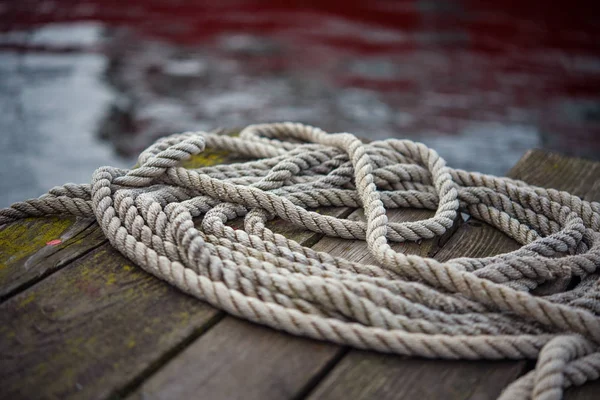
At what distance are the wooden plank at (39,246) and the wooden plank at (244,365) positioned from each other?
19.7 inches

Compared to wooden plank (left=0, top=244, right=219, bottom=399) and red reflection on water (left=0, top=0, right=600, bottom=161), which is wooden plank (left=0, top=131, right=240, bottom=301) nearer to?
wooden plank (left=0, top=244, right=219, bottom=399)

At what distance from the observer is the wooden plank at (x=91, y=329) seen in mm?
1198

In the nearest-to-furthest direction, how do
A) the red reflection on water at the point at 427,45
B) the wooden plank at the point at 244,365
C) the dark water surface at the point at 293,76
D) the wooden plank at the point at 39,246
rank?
the wooden plank at the point at 244,365, the wooden plank at the point at 39,246, the dark water surface at the point at 293,76, the red reflection on water at the point at 427,45

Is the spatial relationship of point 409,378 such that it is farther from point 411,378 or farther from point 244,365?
point 244,365

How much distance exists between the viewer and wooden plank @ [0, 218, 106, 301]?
4.90 ft

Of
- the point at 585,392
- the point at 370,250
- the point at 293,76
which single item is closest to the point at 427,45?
the point at 293,76

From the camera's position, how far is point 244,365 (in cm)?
124

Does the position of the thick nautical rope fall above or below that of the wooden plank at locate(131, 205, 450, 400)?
above

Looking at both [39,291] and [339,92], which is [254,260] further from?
[339,92]

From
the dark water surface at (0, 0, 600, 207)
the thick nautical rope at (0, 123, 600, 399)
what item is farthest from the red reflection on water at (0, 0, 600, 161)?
the thick nautical rope at (0, 123, 600, 399)

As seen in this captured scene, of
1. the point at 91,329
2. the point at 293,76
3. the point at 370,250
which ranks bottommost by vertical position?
the point at 293,76

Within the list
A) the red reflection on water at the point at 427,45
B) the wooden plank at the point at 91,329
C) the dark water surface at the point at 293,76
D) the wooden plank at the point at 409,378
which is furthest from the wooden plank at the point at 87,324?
the red reflection on water at the point at 427,45

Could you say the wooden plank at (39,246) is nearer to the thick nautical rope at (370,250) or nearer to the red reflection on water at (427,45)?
the thick nautical rope at (370,250)

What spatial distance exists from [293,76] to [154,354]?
17.5ft
